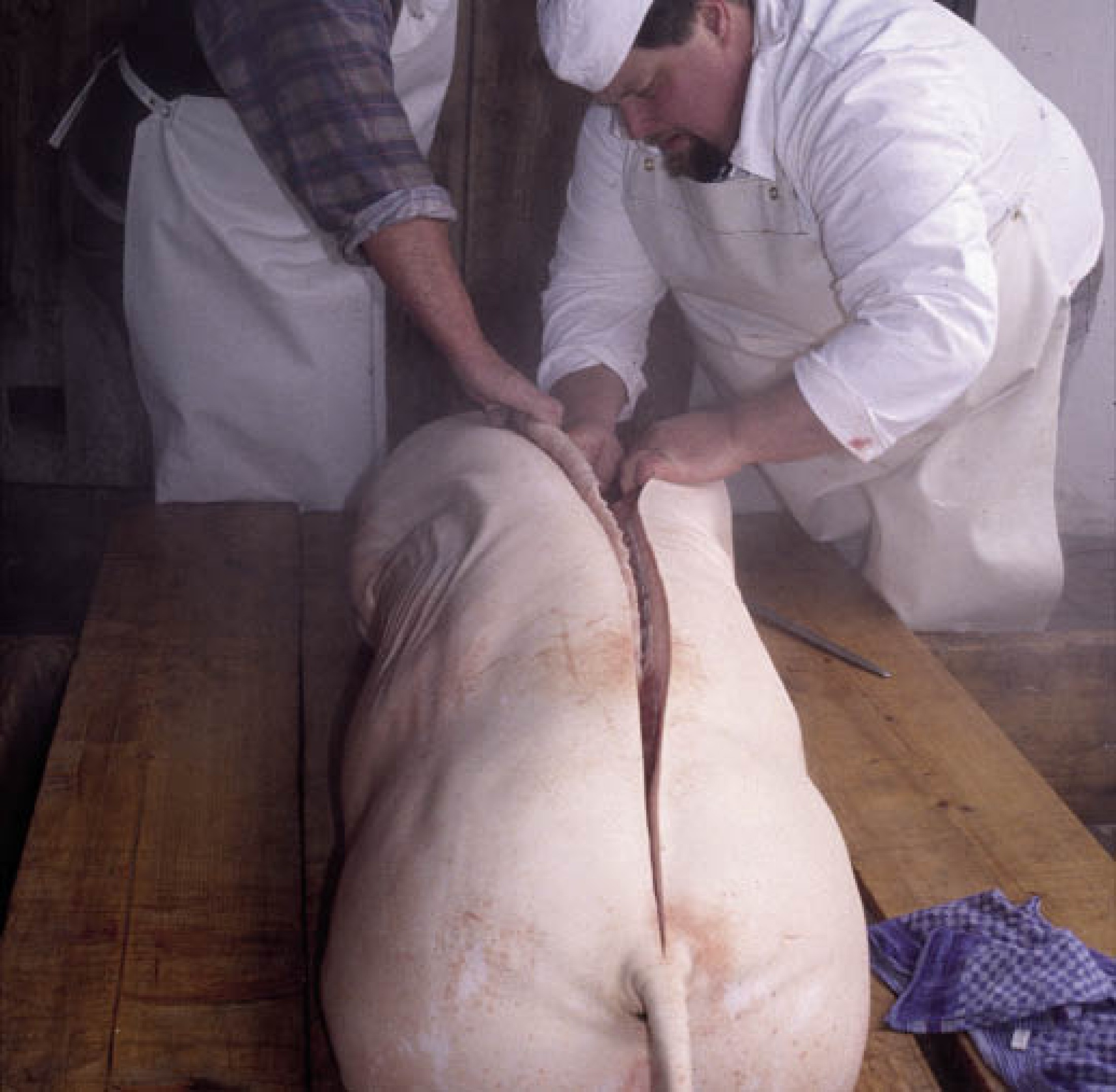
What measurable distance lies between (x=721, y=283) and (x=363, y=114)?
71 cm

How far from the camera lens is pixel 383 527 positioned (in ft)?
6.10

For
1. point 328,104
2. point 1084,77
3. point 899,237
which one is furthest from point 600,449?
point 1084,77

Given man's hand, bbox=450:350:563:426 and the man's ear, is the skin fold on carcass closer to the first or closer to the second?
man's hand, bbox=450:350:563:426

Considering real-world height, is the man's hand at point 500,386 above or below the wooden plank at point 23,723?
above

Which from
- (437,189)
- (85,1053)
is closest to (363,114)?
(437,189)

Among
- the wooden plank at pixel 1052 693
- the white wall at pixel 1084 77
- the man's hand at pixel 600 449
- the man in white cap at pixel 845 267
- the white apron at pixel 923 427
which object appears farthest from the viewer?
the white wall at pixel 1084 77

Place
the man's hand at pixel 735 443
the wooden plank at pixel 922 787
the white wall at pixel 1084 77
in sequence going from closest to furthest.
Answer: the wooden plank at pixel 922 787, the man's hand at pixel 735 443, the white wall at pixel 1084 77

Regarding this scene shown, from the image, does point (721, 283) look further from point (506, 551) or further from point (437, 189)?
point (506, 551)

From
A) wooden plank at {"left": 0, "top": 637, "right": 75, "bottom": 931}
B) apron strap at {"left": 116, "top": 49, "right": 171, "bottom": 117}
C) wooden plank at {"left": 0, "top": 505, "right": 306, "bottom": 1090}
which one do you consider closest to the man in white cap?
wooden plank at {"left": 0, "top": 505, "right": 306, "bottom": 1090}

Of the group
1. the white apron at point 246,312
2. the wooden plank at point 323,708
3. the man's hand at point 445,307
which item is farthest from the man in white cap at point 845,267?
the wooden plank at point 323,708

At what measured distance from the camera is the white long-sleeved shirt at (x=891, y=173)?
69.2 inches

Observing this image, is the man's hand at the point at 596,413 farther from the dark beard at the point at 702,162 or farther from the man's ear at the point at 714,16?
the man's ear at the point at 714,16

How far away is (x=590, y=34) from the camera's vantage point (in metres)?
1.76

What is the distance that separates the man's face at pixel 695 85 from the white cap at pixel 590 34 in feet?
0.14
